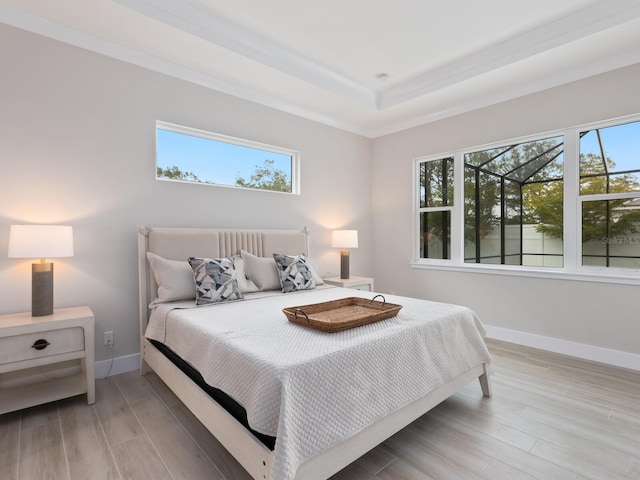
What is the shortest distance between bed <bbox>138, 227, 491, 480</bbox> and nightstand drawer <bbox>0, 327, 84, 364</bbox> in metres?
0.46

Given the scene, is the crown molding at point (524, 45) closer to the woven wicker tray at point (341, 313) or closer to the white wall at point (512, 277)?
the white wall at point (512, 277)

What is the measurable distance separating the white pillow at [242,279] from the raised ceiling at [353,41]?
5.86 ft

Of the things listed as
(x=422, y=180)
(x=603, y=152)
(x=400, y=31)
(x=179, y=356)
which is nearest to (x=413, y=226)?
(x=422, y=180)

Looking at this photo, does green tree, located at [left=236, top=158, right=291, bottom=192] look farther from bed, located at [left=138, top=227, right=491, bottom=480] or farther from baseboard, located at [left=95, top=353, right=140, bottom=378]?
baseboard, located at [left=95, top=353, right=140, bottom=378]

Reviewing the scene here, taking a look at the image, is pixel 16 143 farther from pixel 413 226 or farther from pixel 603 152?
pixel 603 152

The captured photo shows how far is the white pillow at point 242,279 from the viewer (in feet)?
9.75

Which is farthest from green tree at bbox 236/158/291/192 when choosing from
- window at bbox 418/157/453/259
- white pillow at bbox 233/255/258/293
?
window at bbox 418/157/453/259

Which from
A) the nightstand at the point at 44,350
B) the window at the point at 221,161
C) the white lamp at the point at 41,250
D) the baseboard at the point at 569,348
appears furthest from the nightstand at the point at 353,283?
the white lamp at the point at 41,250

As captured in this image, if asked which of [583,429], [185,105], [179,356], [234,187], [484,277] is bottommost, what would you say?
[583,429]

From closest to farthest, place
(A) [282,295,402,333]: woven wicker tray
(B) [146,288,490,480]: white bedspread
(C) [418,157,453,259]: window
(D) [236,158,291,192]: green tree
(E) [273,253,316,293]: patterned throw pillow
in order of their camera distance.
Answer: (B) [146,288,490,480]: white bedspread → (A) [282,295,402,333]: woven wicker tray → (E) [273,253,316,293]: patterned throw pillow → (D) [236,158,291,192]: green tree → (C) [418,157,453,259]: window

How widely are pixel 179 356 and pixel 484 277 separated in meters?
3.28

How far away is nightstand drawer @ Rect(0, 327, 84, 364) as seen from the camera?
202cm

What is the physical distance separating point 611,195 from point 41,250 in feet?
15.0

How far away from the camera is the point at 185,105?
317 cm
